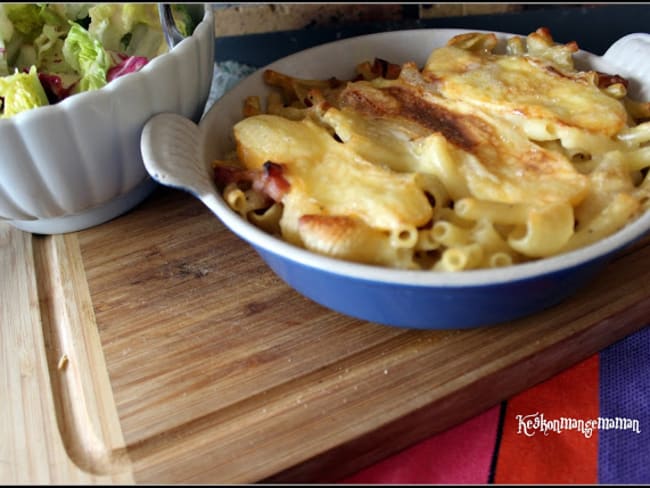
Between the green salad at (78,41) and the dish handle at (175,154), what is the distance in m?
0.18

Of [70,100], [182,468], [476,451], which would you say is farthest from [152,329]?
[476,451]

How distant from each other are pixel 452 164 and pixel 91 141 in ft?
2.02

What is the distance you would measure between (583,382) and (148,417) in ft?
2.25

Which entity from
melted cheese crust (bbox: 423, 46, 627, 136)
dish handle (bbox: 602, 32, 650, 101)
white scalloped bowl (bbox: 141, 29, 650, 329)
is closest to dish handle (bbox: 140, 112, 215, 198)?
white scalloped bowl (bbox: 141, 29, 650, 329)

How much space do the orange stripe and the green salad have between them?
92 centimetres

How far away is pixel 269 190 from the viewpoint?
3.46ft

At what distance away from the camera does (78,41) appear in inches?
52.2

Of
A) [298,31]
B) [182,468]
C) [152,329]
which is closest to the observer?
[182,468]

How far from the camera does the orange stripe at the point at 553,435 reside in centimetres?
99

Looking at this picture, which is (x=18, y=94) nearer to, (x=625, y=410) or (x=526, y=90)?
(x=526, y=90)

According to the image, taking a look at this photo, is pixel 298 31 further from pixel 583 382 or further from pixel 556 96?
pixel 583 382

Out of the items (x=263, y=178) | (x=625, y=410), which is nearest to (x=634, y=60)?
(x=625, y=410)

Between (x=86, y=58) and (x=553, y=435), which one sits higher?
(x=86, y=58)

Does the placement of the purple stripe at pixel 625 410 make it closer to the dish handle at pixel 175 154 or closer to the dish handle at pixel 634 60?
the dish handle at pixel 634 60
